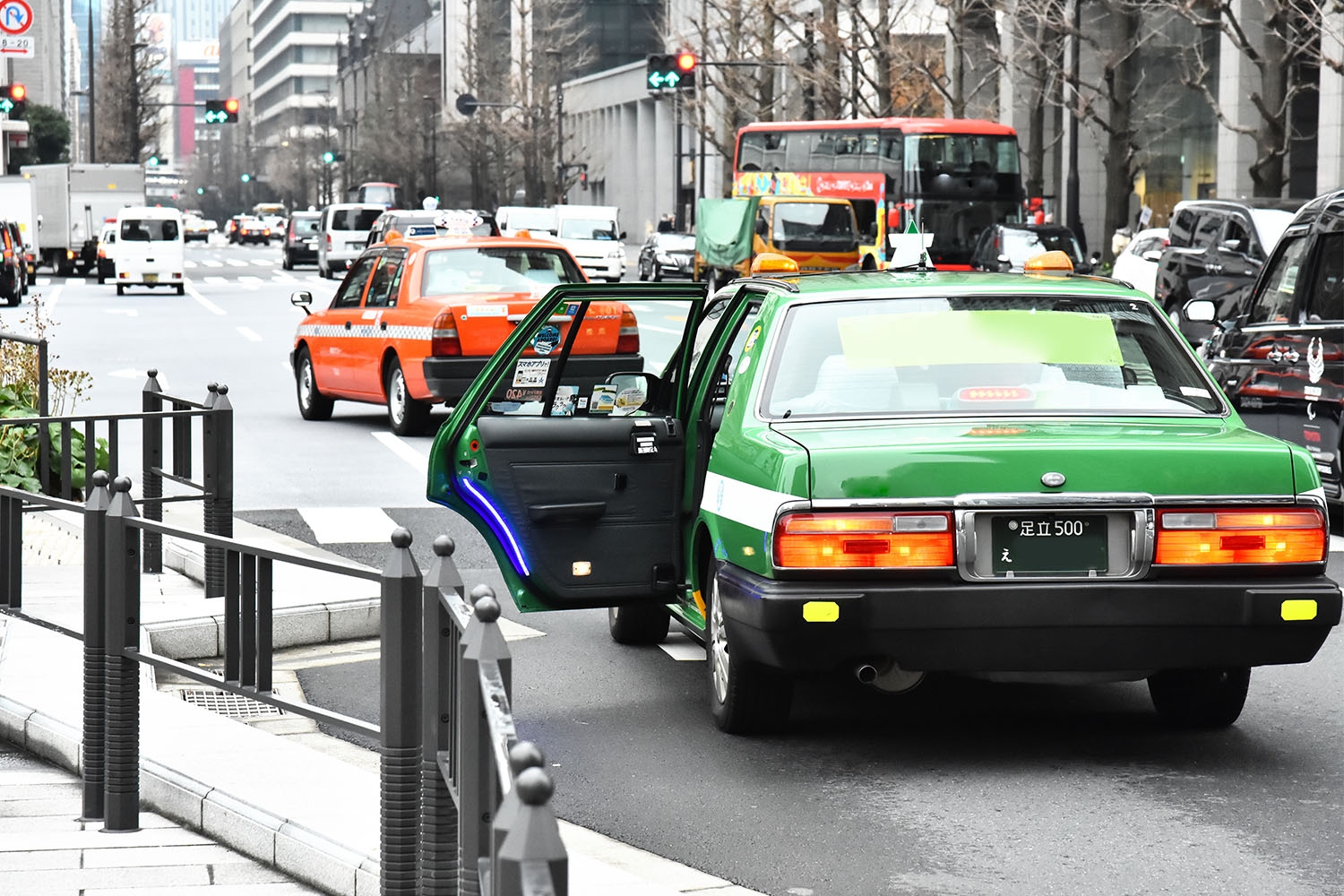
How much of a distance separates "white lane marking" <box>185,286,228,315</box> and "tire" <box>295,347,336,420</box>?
20.5 m

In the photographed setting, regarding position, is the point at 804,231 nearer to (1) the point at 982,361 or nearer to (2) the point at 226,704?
(2) the point at 226,704

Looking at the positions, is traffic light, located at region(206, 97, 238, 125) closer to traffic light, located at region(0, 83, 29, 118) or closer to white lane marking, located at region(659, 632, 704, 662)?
traffic light, located at region(0, 83, 29, 118)

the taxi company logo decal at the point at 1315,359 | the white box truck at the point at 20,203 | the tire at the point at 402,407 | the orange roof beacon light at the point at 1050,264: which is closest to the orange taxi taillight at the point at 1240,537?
the orange roof beacon light at the point at 1050,264

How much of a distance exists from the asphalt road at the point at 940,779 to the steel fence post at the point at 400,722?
92 cm

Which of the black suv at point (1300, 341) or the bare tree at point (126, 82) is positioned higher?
the bare tree at point (126, 82)

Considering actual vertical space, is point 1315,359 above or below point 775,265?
below

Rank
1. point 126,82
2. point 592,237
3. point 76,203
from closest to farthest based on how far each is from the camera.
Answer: point 592,237 < point 76,203 < point 126,82

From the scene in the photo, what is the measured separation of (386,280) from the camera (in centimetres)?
1761

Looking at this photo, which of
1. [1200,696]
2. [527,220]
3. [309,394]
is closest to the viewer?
[1200,696]

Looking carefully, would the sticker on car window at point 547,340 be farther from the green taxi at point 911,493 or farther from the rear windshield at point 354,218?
the rear windshield at point 354,218

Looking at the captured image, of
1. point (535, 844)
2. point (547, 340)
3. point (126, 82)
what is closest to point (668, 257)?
point (547, 340)

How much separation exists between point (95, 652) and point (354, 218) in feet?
184

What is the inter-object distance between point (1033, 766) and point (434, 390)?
1072cm

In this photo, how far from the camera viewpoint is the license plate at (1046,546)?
5.93 m
